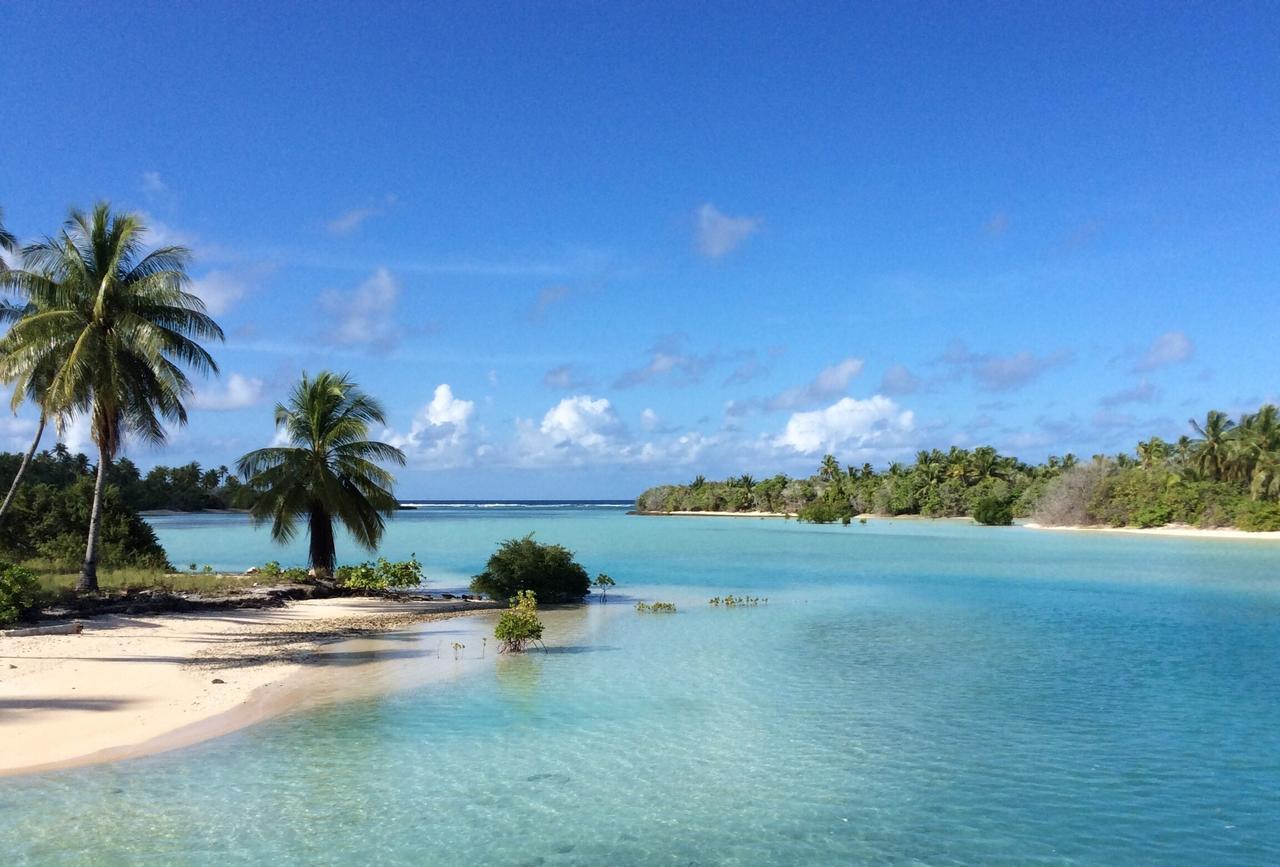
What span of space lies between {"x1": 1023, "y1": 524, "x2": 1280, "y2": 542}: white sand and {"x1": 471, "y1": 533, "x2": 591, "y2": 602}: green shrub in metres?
57.7

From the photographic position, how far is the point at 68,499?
101 feet

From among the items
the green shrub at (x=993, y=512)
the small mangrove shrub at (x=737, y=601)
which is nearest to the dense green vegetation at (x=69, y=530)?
the small mangrove shrub at (x=737, y=601)

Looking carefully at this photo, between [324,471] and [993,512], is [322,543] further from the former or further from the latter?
[993,512]

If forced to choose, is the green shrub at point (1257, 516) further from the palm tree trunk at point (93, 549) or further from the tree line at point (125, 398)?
the palm tree trunk at point (93, 549)

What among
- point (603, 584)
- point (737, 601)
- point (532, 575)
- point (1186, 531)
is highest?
point (532, 575)

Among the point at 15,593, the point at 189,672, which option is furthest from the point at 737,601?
the point at 15,593

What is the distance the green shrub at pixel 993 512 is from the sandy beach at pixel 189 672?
89.6 metres

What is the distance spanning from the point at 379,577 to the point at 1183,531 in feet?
237

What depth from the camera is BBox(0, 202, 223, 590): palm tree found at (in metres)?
22.0

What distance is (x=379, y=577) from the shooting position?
99.0 ft

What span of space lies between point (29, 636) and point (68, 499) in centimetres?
1504

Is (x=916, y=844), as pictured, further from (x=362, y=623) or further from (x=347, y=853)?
(x=362, y=623)

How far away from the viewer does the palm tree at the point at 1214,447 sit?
80.8 m

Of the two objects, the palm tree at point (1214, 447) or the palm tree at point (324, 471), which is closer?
the palm tree at point (324, 471)
